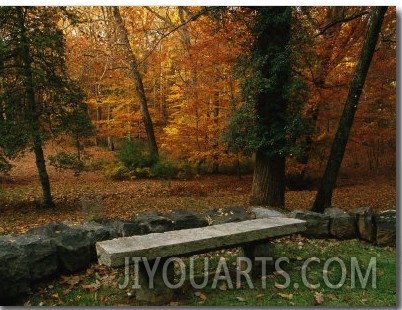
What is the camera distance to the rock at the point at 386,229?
5422 millimetres

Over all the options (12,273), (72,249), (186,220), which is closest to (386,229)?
(186,220)

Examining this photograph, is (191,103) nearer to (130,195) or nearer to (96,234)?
(130,195)

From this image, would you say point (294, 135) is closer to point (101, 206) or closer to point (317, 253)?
point (317, 253)

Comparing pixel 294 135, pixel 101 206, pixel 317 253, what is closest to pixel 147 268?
pixel 317 253

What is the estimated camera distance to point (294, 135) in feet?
23.8

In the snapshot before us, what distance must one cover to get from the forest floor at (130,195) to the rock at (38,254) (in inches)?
106

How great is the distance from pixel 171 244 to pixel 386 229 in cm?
337

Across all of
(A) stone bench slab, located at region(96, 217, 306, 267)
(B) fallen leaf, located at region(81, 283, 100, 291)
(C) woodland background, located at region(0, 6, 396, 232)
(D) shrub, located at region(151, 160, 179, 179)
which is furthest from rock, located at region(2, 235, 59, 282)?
(D) shrub, located at region(151, 160, 179, 179)

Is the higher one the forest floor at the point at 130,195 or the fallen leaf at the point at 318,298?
the forest floor at the point at 130,195

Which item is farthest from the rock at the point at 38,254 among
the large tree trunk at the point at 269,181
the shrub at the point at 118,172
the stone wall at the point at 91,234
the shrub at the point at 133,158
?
the shrub at the point at 133,158

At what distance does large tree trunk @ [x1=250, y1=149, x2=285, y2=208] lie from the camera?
25.1 ft

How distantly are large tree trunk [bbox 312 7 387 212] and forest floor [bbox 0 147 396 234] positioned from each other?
4.99 ft

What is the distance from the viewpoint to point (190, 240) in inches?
149

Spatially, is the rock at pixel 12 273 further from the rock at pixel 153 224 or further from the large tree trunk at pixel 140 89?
the large tree trunk at pixel 140 89
